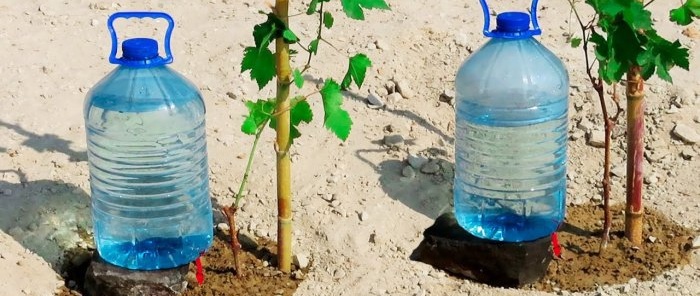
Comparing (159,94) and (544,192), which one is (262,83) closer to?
(159,94)

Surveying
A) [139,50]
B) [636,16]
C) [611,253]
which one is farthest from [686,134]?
[139,50]

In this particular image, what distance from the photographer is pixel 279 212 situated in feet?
14.1

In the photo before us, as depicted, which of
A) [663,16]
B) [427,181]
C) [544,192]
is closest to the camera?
[544,192]

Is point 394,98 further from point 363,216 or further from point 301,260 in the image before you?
point 301,260

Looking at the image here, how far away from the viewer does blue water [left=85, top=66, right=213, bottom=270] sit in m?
4.10

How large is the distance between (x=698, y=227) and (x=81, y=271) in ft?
7.77

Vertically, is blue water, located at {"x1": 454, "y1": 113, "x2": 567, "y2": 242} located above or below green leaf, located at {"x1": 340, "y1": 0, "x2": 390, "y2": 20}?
below

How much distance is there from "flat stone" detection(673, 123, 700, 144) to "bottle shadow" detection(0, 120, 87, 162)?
2.52 meters

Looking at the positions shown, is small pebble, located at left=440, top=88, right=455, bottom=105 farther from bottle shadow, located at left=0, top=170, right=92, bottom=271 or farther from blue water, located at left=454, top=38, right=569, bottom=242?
bottle shadow, located at left=0, top=170, right=92, bottom=271

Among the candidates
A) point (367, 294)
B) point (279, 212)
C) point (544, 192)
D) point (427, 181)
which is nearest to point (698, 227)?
point (544, 192)

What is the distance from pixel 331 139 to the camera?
504 cm

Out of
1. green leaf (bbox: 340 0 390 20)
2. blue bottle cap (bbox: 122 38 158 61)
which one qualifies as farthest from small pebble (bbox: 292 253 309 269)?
green leaf (bbox: 340 0 390 20)

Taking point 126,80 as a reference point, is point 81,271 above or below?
below

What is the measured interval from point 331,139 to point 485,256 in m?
1.04
